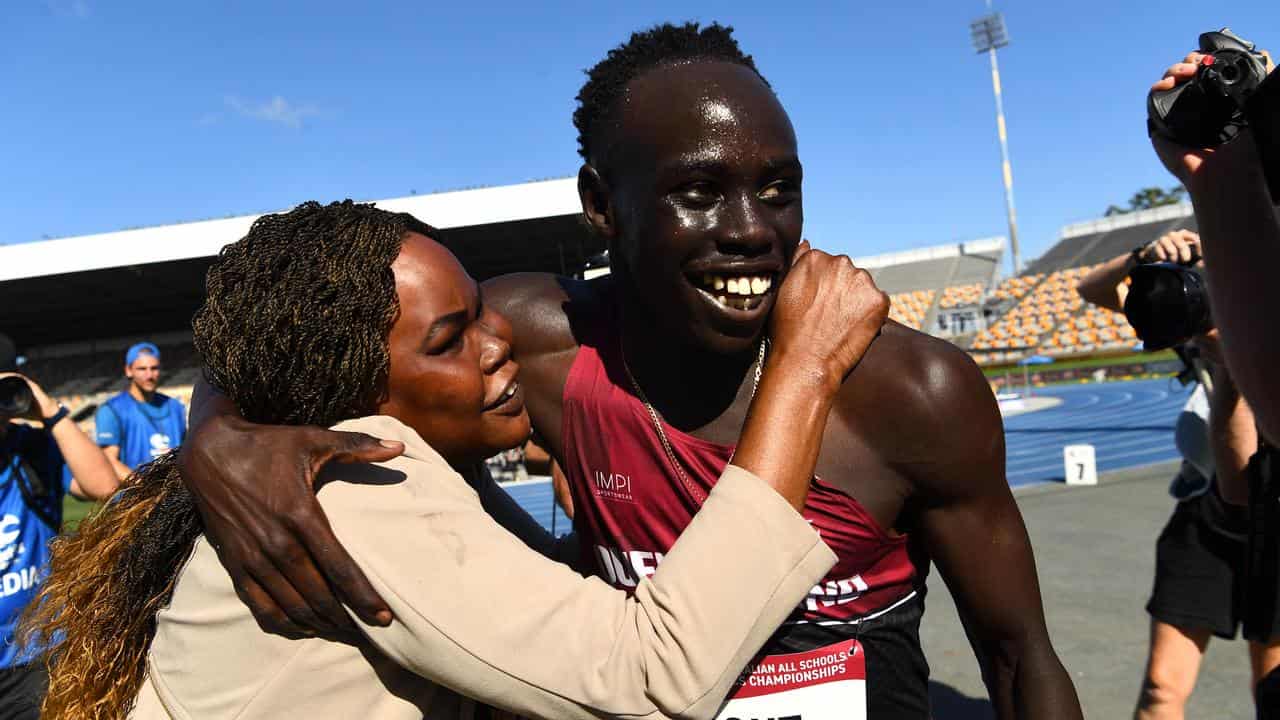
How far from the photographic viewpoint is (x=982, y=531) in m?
1.54

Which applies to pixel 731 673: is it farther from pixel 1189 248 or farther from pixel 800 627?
pixel 1189 248

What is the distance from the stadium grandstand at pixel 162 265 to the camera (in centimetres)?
1525

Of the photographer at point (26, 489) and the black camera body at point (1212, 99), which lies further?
the photographer at point (26, 489)

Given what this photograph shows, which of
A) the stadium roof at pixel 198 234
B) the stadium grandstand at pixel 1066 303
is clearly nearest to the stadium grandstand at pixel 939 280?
the stadium grandstand at pixel 1066 303

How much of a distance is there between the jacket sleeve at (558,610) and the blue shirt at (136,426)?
5.21 metres

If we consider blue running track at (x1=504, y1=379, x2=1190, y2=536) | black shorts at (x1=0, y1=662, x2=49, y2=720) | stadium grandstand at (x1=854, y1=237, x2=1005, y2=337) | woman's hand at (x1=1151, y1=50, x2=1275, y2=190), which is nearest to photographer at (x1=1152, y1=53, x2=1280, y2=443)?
woman's hand at (x1=1151, y1=50, x2=1275, y2=190)

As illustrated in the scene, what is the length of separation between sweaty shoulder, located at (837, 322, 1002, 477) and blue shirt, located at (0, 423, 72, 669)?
122 inches

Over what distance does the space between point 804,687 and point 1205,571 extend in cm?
212

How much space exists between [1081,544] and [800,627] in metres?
6.00

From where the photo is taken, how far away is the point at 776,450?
127 centimetres

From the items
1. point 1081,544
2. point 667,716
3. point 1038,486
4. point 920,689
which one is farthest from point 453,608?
point 1038,486

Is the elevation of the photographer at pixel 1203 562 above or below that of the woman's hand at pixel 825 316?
below

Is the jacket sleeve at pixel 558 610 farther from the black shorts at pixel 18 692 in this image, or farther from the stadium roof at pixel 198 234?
the stadium roof at pixel 198 234

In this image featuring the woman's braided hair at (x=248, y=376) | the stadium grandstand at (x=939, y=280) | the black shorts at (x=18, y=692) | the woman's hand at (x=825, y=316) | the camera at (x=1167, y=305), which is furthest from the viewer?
the stadium grandstand at (x=939, y=280)
